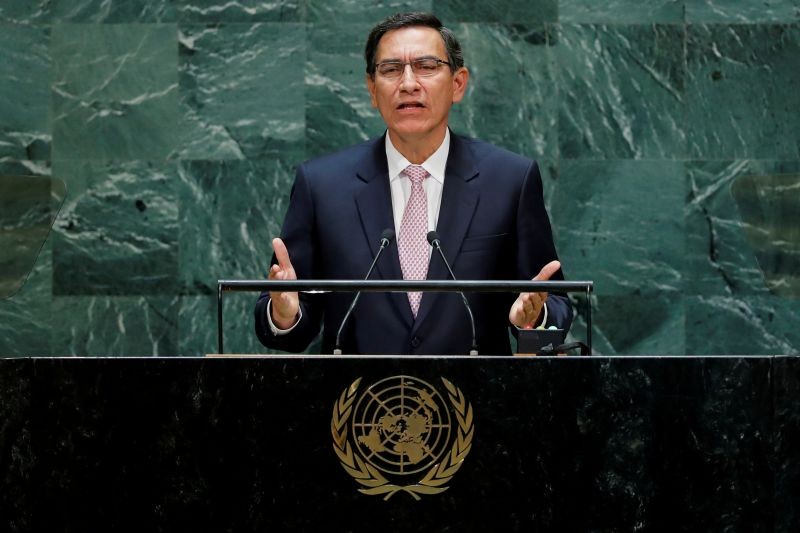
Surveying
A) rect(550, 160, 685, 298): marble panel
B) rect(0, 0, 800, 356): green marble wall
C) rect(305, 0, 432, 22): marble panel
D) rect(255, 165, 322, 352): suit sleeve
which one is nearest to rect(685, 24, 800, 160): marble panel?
rect(0, 0, 800, 356): green marble wall

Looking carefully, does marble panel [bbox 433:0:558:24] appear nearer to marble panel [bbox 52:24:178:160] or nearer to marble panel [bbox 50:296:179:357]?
marble panel [bbox 52:24:178:160]

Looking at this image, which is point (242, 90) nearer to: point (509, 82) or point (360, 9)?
point (360, 9)

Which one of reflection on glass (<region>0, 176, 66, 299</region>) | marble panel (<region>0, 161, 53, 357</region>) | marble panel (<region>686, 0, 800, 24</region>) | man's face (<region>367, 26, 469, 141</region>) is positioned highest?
marble panel (<region>686, 0, 800, 24</region>)

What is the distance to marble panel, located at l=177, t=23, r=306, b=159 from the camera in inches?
211

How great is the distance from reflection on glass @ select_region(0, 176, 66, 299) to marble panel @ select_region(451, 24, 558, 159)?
1821mm

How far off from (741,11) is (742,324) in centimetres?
140

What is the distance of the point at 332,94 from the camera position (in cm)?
535

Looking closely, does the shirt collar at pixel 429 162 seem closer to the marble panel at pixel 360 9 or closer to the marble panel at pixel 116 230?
the marble panel at pixel 360 9

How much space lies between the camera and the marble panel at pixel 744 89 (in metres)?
5.36
